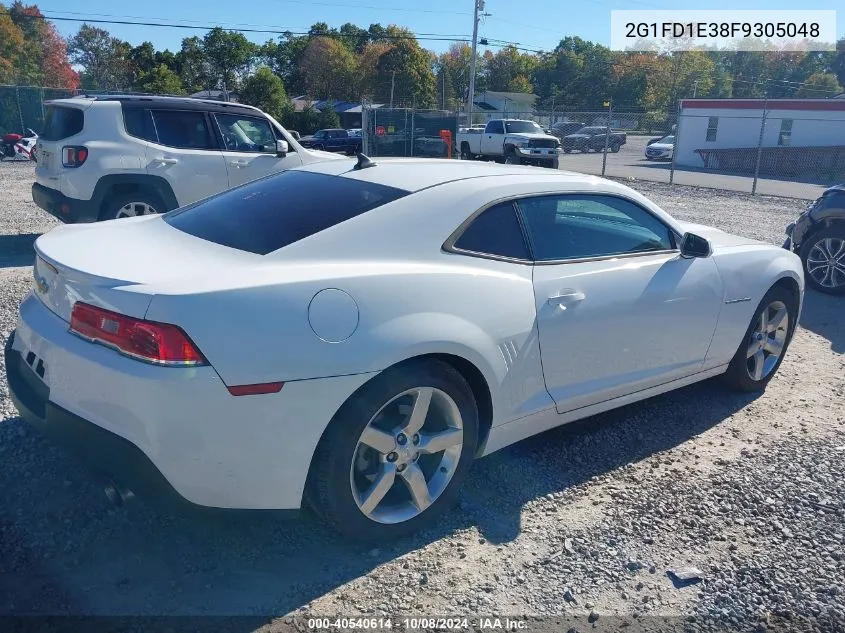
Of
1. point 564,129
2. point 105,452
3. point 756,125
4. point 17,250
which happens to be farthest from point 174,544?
point 564,129

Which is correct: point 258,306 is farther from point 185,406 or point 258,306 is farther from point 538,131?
point 538,131

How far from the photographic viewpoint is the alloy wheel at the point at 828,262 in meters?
7.54

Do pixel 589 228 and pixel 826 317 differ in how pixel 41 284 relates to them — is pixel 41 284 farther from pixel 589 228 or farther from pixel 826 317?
pixel 826 317

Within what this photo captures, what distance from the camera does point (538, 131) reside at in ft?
89.5

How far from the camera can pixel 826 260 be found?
25.1ft

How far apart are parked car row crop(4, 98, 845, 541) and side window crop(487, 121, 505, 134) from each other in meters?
23.3

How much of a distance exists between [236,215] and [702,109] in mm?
35211

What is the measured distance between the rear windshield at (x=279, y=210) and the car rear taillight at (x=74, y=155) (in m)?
4.72

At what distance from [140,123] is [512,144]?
19.2 m

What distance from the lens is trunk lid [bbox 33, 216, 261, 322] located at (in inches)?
99.2

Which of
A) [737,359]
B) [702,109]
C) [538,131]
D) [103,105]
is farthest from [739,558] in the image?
[702,109]

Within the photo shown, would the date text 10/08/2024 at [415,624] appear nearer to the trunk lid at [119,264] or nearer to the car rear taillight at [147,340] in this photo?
the car rear taillight at [147,340]

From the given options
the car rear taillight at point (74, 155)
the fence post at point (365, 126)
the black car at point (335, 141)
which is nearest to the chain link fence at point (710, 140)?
the fence post at point (365, 126)

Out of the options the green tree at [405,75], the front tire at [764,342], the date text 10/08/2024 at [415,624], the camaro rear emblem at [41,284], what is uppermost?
the green tree at [405,75]
